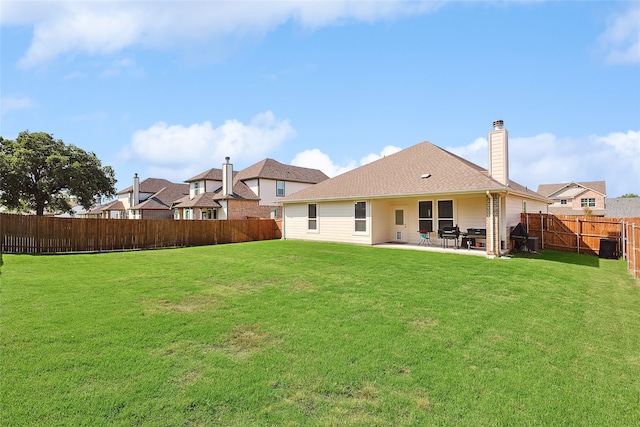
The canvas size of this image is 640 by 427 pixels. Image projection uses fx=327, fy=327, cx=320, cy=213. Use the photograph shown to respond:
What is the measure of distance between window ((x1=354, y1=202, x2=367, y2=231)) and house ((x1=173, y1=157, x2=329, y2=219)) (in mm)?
15846

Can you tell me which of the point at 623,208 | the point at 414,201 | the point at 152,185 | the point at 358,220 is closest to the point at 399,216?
the point at 414,201

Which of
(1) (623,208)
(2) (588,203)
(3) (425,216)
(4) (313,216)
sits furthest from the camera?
(2) (588,203)

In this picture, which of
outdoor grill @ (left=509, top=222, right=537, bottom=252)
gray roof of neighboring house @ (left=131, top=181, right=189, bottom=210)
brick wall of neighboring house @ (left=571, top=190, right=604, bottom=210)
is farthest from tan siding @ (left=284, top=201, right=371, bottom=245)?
brick wall of neighboring house @ (left=571, top=190, right=604, bottom=210)

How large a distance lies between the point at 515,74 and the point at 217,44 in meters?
12.0

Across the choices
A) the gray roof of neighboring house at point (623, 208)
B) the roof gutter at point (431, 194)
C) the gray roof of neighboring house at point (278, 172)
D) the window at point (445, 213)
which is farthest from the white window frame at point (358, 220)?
the gray roof of neighboring house at point (623, 208)

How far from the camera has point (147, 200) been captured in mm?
41812

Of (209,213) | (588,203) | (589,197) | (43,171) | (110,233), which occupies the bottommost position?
(110,233)

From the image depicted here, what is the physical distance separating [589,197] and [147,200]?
207 ft

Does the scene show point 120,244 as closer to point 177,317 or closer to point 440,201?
point 177,317

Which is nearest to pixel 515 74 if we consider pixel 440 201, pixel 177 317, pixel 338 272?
pixel 440 201

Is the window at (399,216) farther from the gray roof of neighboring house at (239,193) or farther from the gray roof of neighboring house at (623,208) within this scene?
the gray roof of neighboring house at (623,208)

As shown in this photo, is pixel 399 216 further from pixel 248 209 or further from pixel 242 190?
pixel 242 190

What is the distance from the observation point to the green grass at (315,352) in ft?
11.0

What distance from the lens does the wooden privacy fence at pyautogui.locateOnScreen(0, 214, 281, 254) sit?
1520 cm
